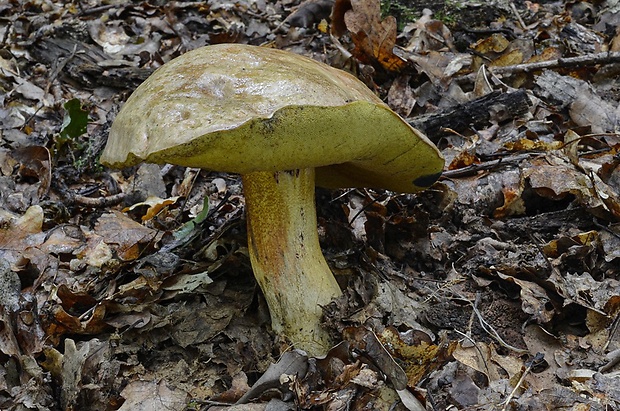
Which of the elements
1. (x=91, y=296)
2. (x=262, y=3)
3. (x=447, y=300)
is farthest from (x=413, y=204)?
(x=262, y=3)

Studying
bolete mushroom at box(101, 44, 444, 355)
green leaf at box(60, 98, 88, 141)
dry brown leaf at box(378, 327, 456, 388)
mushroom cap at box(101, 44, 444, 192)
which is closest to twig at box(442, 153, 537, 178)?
bolete mushroom at box(101, 44, 444, 355)

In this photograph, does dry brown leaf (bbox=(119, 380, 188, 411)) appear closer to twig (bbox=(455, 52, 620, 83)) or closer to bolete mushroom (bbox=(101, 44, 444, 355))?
bolete mushroom (bbox=(101, 44, 444, 355))

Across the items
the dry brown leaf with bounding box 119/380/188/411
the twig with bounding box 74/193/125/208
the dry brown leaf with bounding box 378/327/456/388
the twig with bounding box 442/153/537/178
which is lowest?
the twig with bounding box 74/193/125/208

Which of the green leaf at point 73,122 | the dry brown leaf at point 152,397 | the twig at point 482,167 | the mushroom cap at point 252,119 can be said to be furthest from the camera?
the green leaf at point 73,122

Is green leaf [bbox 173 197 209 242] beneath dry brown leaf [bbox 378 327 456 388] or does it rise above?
beneath

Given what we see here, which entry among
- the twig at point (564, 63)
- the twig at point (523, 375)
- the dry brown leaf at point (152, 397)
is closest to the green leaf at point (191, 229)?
the dry brown leaf at point (152, 397)

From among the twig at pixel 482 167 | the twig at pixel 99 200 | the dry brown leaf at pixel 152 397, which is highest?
the twig at pixel 482 167

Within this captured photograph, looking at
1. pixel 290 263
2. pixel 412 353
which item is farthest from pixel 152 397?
pixel 412 353

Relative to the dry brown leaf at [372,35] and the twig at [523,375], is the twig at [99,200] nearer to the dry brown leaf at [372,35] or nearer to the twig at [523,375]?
the dry brown leaf at [372,35]
